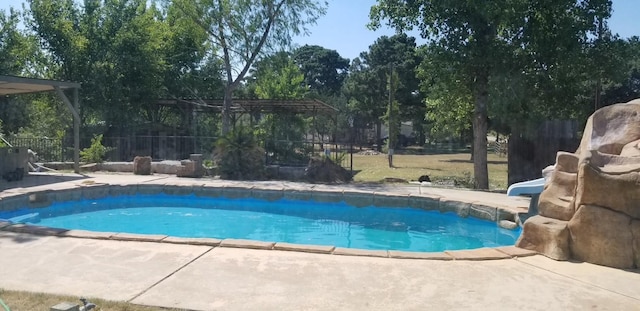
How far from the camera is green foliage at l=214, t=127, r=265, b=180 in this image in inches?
559

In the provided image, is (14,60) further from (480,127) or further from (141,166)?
(480,127)

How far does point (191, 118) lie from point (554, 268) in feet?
63.7

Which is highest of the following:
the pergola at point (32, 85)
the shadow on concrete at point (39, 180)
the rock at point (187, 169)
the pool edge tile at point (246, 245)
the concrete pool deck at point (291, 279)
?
the pergola at point (32, 85)

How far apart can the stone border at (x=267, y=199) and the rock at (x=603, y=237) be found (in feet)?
1.86

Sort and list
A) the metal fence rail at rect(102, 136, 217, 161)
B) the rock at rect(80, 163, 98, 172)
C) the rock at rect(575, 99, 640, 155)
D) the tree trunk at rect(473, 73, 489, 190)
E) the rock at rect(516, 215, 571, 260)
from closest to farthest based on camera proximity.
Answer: the rock at rect(516, 215, 571, 260) → the rock at rect(575, 99, 640, 155) → the tree trunk at rect(473, 73, 489, 190) → the rock at rect(80, 163, 98, 172) → the metal fence rail at rect(102, 136, 217, 161)

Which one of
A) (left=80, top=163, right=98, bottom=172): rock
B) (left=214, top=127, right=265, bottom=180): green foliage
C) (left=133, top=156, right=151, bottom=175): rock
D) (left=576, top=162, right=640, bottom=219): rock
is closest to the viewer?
(left=576, top=162, right=640, bottom=219): rock

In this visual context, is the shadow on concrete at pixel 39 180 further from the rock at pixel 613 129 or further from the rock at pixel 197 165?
the rock at pixel 613 129

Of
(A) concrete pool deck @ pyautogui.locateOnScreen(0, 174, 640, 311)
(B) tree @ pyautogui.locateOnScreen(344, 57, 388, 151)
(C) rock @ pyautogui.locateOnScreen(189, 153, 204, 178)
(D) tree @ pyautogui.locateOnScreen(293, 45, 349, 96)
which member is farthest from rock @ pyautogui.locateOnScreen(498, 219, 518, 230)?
(D) tree @ pyautogui.locateOnScreen(293, 45, 349, 96)

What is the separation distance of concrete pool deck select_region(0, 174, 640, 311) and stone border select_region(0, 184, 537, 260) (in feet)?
0.49

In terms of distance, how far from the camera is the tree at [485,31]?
37.7 ft

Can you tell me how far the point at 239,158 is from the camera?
1428 cm

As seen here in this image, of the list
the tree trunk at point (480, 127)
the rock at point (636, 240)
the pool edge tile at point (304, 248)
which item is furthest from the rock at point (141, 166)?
the rock at point (636, 240)

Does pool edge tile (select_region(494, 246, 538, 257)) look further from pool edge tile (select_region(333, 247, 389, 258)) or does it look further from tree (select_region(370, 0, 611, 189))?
tree (select_region(370, 0, 611, 189))

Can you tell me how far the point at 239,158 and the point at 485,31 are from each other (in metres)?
7.74
